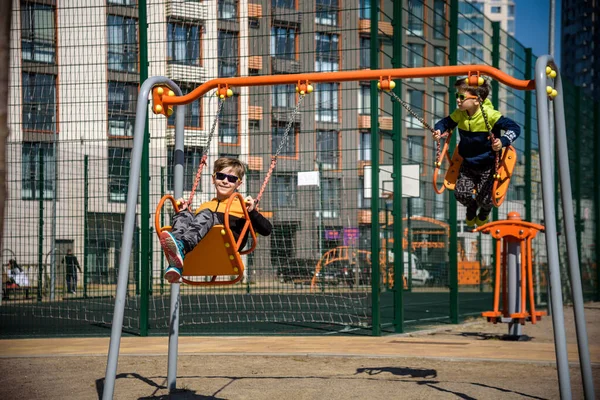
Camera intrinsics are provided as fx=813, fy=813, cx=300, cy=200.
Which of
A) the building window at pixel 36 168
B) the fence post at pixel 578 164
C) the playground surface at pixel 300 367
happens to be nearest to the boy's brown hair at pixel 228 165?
the playground surface at pixel 300 367

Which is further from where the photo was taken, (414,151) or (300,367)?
(414,151)

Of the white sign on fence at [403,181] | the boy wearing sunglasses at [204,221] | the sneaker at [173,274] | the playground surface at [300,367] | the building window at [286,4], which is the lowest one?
the playground surface at [300,367]

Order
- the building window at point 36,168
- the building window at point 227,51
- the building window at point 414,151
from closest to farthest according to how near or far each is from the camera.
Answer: the building window at point 227,51 → the building window at point 36,168 → the building window at point 414,151

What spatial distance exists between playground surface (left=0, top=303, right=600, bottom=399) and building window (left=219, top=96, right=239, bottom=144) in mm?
2893

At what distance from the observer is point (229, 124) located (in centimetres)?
1156

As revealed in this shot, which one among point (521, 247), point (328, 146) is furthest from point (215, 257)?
point (328, 146)

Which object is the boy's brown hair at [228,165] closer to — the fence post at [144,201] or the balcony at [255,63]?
the fence post at [144,201]

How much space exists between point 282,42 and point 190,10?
4.59 feet

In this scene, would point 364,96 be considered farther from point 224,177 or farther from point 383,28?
point 224,177

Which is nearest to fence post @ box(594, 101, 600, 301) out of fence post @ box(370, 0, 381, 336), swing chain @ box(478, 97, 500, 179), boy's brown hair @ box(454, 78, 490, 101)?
fence post @ box(370, 0, 381, 336)

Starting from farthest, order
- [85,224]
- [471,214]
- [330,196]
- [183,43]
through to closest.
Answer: [85,224]
[330,196]
[183,43]
[471,214]

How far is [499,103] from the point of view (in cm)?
1405

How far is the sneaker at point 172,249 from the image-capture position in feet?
17.4

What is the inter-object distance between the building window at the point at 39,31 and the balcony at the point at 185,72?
158cm
